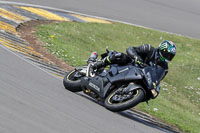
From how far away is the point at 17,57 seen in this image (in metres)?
9.17

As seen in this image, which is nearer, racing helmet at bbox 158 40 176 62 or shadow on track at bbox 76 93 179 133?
racing helmet at bbox 158 40 176 62

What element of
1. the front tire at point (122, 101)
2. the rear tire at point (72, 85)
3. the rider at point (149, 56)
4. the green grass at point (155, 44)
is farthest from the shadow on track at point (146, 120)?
the rider at point (149, 56)

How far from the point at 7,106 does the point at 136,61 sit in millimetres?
2894

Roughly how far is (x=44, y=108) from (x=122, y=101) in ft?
6.06

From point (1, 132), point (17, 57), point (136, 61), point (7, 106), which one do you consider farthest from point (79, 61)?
point (1, 132)

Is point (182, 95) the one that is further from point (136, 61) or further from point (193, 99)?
point (136, 61)

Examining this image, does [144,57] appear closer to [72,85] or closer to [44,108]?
[72,85]

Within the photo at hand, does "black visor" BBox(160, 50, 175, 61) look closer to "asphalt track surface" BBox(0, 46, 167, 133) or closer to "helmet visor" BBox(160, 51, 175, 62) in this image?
Answer: "helmet visor" BBox(160, 51, 175, 62)

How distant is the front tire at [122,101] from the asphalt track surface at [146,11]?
986 cm

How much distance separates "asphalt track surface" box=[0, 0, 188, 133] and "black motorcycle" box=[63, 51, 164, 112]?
0.20 metres

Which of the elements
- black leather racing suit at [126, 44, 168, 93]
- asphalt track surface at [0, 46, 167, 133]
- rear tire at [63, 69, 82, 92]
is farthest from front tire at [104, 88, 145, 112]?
rear tire at [63, 69, 82, 92]

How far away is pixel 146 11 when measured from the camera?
19375 millimetres

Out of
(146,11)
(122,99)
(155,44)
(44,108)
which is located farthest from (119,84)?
(146,11)

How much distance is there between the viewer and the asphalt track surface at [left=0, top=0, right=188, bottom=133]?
16.6ft
